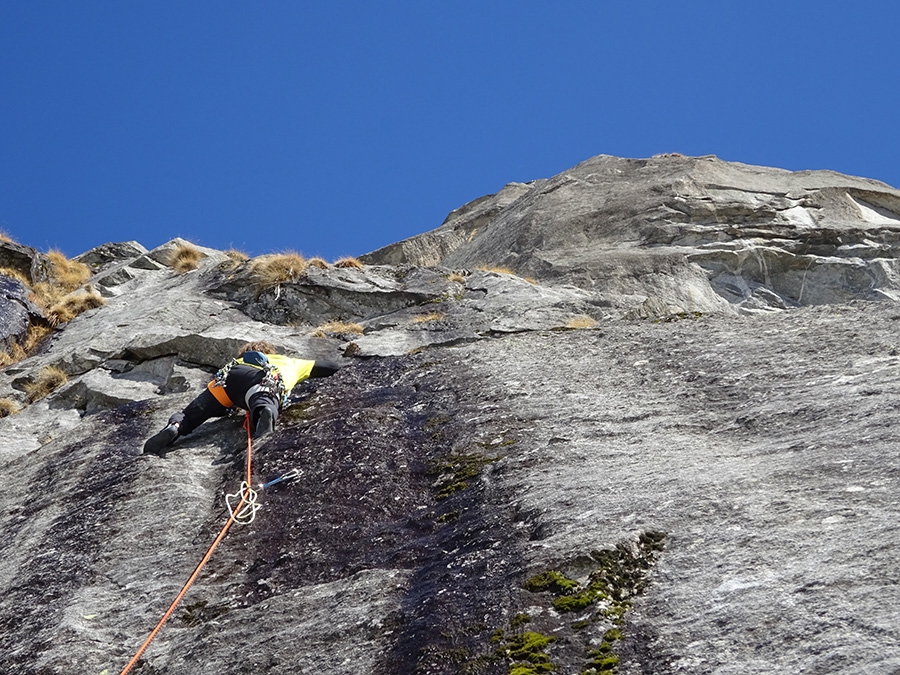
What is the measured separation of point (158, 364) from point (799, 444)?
11.6m

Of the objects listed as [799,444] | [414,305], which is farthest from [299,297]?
[799,444]

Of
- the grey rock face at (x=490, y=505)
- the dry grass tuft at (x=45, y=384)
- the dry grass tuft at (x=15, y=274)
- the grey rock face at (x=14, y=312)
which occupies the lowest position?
the grey rock face at (x=490, y=505)

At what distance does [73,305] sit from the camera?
23188 mm

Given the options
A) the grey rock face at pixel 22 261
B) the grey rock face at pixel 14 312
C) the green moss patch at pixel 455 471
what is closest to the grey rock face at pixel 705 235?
the green moss patch at pixel 455 471

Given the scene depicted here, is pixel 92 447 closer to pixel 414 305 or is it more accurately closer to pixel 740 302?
pixel 414 305

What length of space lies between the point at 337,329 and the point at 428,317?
1.62 metres

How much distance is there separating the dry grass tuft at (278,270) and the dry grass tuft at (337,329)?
266 centimetres

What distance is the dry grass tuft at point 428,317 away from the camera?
17969 mm

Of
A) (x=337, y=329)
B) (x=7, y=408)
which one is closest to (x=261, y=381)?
(x=337, y=329)

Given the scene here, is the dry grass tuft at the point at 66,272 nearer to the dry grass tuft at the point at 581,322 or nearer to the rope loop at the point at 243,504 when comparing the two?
the dry grass tuft at the point at 581,322

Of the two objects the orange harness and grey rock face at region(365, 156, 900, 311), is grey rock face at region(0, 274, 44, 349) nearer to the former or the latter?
the orange harness

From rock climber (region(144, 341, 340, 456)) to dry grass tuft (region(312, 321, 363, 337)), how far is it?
167 inches

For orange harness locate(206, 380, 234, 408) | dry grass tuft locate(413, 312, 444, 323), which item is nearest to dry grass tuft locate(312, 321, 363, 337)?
dry grass tuft locate(413, 312, 444, 323)

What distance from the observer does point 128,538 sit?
964 cm
